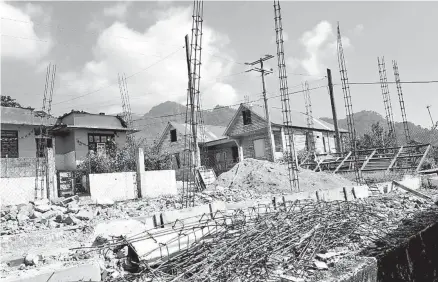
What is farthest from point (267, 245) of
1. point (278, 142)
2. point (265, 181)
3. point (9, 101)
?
point (9, 101)

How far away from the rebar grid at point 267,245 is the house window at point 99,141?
23.4 metres

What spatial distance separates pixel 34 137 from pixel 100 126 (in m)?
4.77

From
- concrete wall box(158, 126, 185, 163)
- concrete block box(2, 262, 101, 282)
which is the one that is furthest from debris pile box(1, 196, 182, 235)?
concrete wall box(158, 126, 185, 163)

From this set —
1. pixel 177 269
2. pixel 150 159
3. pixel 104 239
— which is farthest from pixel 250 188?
pixel 177 269

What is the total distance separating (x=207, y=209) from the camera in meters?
7.18

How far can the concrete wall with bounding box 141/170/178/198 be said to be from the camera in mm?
14094

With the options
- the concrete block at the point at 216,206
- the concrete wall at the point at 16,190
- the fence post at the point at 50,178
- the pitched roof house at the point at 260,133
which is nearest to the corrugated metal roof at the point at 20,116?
the fence post at the point at 50,178

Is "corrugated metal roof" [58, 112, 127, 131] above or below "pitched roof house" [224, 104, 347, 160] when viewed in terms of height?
above

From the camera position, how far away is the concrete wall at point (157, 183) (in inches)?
555

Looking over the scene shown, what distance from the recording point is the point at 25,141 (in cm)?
2409

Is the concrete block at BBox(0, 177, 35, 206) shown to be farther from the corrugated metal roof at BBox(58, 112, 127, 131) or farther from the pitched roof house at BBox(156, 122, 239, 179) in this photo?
the pitched roof house at BBox(156, 122, 239, 179)

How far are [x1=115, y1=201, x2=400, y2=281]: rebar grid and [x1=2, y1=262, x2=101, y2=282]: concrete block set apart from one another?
63 centimetres

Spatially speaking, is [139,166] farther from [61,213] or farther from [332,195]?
[332,195]

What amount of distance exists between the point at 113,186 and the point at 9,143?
14.5 metres
